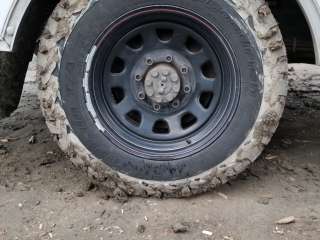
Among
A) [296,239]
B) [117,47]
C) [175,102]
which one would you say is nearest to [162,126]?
[175,102]

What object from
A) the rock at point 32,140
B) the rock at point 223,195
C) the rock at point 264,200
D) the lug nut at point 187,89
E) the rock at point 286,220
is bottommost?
the rock at point 286,220

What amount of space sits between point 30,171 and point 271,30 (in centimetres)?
177

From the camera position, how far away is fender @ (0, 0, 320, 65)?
3.14m

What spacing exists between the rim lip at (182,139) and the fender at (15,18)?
430 mm

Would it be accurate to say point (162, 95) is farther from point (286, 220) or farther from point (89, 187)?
point (286, 220)

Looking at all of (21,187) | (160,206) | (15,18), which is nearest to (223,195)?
(160,206)

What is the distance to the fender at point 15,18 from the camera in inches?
123

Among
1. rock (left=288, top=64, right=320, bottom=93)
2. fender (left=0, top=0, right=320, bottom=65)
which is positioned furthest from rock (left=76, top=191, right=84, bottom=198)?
rock (left=288, top=64, right=320, bottom=93)

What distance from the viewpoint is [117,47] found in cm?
338

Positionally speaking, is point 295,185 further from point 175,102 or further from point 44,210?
point 44,210

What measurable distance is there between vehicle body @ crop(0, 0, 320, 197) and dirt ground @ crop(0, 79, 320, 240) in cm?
15

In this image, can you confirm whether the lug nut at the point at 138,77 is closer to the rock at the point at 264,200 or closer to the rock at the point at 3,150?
the rock at the point at 264,200

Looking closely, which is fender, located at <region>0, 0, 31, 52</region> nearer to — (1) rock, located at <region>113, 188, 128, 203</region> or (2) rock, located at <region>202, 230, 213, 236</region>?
(1) rock, located at <region>113, 188, 128, 203</region>

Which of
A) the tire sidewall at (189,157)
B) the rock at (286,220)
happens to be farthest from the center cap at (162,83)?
the rock at (286,220)
